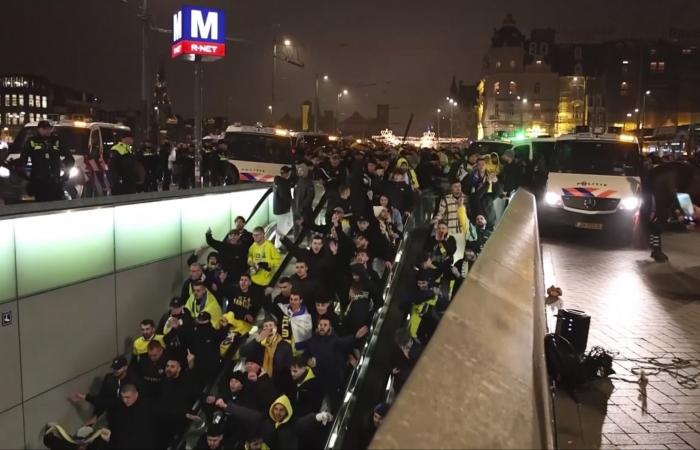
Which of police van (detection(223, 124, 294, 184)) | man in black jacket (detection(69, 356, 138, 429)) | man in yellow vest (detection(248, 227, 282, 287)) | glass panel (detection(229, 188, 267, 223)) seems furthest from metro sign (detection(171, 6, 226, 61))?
man in black jacket (detection(69, 356, 138, 429))

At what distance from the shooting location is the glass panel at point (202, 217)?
12203mm

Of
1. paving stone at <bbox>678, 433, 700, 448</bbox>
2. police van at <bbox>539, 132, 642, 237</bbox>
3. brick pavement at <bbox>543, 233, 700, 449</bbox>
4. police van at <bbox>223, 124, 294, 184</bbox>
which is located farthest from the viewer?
police van at <bbox>223, 124, 294, 184</bbox>

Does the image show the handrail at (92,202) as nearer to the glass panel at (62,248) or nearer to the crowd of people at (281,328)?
the glass panel at (62,248)

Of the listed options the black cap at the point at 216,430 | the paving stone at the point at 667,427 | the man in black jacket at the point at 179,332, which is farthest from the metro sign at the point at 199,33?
the paving stone at the point at 667,427

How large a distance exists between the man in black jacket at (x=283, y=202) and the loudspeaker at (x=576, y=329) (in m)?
7.40

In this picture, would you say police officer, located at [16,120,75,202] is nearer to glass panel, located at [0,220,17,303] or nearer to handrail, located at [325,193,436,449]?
glass panel, located at [0,220,17,303]

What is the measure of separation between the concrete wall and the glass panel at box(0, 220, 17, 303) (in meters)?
0.01

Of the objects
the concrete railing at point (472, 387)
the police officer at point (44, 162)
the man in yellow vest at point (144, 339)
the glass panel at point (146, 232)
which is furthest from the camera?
the glass panel at point (146, 232)

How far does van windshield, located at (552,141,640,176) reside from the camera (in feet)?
55.6

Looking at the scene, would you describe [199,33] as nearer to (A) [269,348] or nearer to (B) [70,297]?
(B) [70,297]

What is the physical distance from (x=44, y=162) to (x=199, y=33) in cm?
906

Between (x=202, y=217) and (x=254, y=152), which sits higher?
(x=254, y=152)

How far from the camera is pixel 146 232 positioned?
1077 centimetres

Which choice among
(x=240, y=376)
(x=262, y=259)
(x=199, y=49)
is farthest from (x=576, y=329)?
(x=199, y=49)
